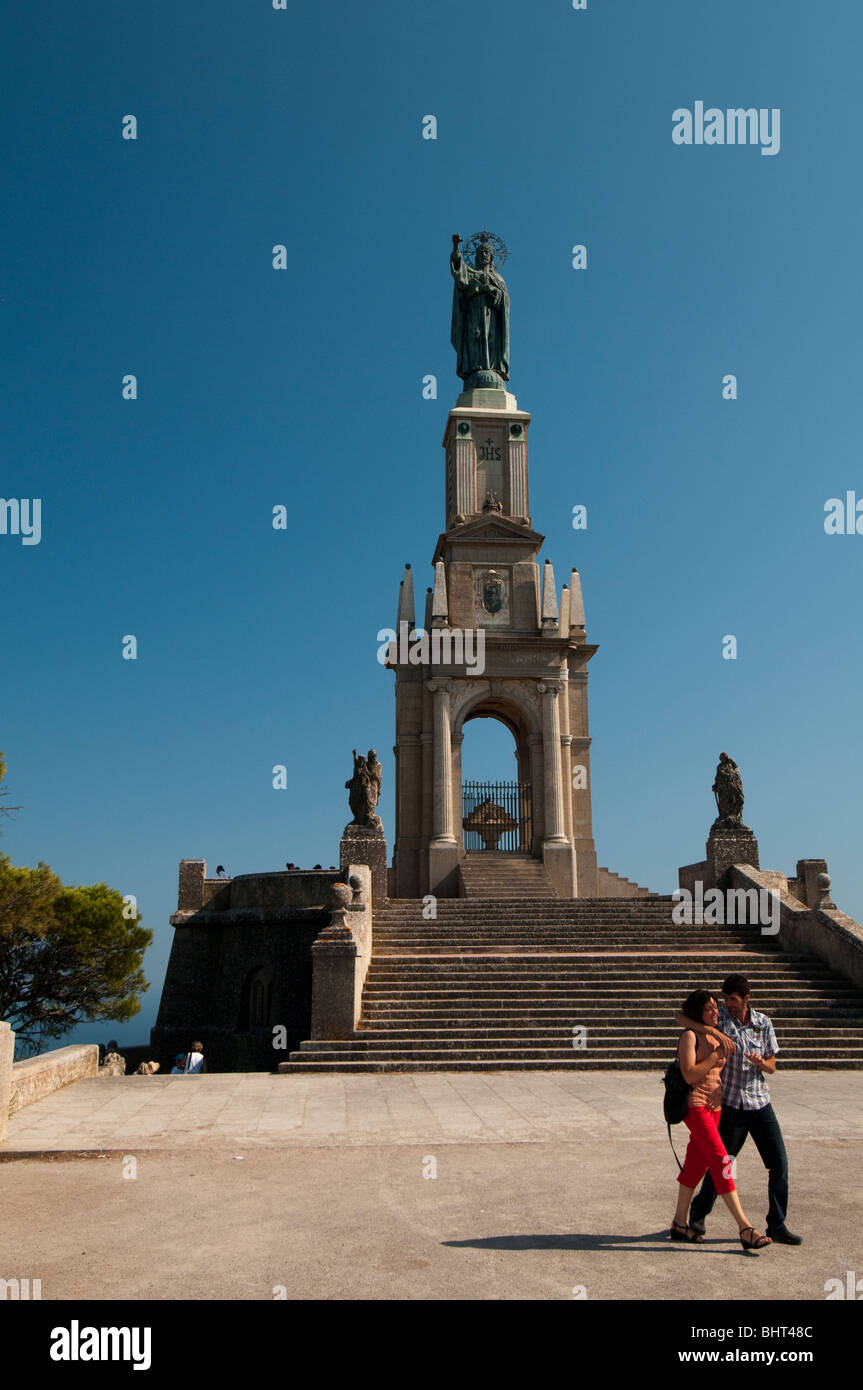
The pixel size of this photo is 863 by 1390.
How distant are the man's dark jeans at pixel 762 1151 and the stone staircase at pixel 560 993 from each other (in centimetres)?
808

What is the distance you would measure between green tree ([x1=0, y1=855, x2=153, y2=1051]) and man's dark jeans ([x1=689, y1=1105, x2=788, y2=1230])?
2630cm

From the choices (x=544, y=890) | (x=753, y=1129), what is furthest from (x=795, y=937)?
(x=753, y=1129)

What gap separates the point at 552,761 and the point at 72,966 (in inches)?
649

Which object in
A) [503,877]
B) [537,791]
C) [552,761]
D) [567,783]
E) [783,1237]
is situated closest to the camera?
[783,1237]

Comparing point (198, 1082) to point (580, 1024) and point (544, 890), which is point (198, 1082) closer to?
point (580, 1024)

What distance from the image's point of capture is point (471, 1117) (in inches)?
426

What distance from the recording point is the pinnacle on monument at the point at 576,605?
31750 millimetres

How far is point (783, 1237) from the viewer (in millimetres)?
6133

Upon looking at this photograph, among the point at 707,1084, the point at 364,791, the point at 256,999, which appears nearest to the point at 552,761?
the point at 364,791

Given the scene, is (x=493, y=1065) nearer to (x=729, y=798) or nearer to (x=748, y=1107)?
(x=748, y=1107)

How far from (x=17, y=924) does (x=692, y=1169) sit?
78.7ft

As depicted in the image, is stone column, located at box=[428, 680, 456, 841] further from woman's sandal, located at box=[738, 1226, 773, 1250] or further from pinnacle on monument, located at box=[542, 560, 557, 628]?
woman's sandal, located at box=[738, 1226, 773, 1250]

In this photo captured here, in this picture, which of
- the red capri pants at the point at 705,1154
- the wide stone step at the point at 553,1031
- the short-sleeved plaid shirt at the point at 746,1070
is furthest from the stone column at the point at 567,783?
the red capri pants at the point at 705,1154

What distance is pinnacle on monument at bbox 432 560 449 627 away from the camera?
3003 centimetres
